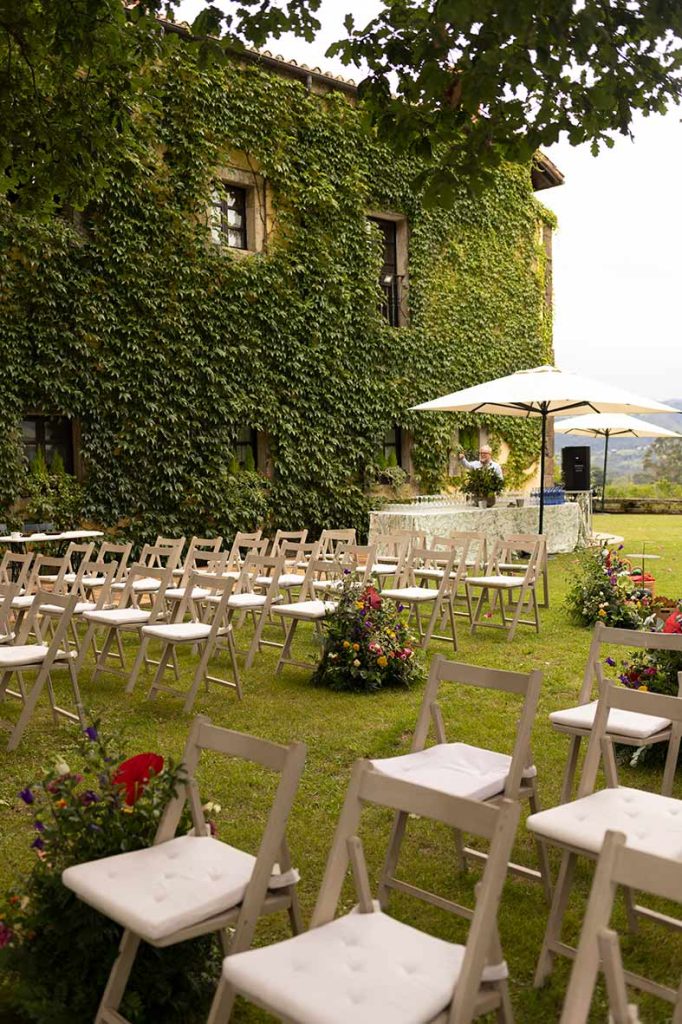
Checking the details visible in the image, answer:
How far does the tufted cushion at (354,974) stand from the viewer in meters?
1.80

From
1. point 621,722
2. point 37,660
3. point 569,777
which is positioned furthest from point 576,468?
point 569,777

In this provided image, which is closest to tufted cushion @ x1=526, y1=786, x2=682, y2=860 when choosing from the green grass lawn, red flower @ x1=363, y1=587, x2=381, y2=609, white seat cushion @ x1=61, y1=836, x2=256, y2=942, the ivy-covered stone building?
the green grass lawn

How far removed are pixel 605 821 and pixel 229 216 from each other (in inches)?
542

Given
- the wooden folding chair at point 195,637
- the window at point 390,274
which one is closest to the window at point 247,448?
the window at point 390,274

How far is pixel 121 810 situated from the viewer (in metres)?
2.65

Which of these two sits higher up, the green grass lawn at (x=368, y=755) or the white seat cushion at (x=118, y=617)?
the white seat cushion at (x=118, y=617)

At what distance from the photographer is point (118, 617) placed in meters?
6.35

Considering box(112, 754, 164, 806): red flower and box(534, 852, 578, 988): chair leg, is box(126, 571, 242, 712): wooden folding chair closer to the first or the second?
box(112, 754, 164, 806): red flower

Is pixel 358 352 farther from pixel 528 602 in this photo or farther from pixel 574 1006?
pixel 574 1006

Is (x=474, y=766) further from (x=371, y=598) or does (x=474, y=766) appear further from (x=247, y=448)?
(x=247, y=448)

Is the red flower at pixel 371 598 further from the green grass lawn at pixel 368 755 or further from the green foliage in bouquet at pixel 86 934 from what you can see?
the green foliage in bouquet at pixel 86 934

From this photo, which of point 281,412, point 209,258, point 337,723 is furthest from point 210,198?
point 337,723

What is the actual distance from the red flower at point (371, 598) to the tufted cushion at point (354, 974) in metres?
4.59

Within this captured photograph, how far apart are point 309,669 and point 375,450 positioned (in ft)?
31.6
